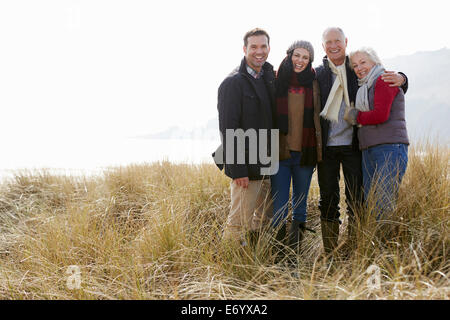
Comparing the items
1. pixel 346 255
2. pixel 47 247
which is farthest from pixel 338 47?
pixel 47 247

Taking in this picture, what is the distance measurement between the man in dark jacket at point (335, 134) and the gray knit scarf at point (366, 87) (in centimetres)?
8

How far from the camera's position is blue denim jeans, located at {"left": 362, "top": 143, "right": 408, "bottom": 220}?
2387mm

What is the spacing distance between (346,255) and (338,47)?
1702mm

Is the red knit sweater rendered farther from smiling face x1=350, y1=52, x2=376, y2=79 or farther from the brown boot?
the brown boot

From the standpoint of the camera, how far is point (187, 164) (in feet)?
16.1

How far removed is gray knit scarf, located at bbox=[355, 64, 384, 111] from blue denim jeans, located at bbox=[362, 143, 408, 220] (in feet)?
1.13

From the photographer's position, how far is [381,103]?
2.34 meters

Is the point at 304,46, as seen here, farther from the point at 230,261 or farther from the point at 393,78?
the point at 230,261

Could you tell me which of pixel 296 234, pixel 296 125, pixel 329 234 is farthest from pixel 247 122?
pixel 329 234

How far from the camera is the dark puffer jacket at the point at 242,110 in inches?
97.9

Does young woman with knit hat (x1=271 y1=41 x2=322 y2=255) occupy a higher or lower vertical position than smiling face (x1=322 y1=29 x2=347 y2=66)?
lower

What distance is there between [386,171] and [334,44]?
1080mm

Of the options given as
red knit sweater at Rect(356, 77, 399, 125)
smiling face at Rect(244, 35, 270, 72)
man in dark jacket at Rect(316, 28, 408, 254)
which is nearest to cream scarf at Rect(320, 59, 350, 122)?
man in dark jacket at Rect(316, 28, 408, 254)
